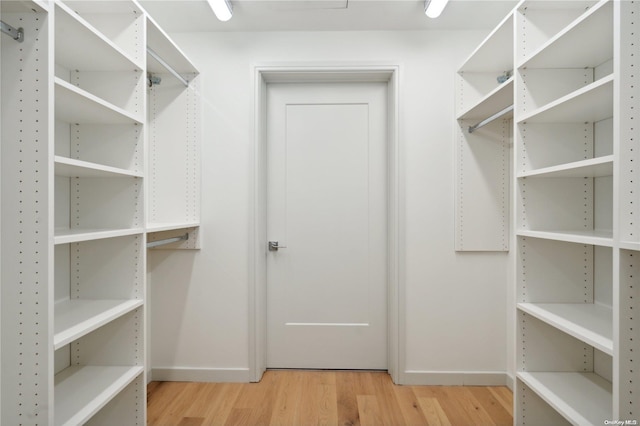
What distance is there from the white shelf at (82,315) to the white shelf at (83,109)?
87cm

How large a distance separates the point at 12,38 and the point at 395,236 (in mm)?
2115

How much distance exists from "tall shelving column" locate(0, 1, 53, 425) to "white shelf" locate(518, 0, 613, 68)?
1850 millimetres

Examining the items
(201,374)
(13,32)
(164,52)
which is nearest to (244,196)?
(164,52)

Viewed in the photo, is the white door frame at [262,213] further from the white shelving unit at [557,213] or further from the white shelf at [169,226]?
the white shelving unit at [557,213]

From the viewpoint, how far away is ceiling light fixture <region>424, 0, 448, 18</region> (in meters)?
1.90

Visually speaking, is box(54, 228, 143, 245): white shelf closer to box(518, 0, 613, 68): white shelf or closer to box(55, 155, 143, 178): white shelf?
box(55, 155, 143, 178): white shelf

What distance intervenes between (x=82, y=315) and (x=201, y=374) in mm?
1174

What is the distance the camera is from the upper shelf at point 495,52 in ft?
5.64

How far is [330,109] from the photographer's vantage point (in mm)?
2496

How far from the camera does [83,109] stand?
4.63ft

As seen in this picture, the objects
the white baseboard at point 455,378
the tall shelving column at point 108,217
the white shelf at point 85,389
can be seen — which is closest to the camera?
the white shelf at point 85,389

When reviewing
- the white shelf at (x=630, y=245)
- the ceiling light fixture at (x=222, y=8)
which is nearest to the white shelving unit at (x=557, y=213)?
the white shelf at (x=630, y=245)

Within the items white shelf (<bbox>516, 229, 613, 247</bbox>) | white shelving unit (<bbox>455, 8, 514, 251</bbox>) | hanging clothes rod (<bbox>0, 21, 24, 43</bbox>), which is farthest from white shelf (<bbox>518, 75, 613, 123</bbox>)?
hanging clothes rod (<bbox>0, 21, 24, 43</bbox>)

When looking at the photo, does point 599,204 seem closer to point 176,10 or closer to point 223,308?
point 223,308
